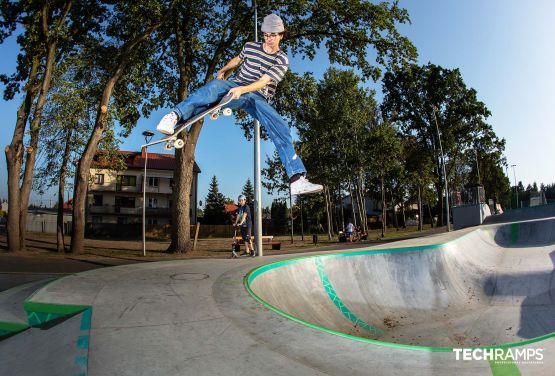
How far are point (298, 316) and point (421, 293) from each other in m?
3.22

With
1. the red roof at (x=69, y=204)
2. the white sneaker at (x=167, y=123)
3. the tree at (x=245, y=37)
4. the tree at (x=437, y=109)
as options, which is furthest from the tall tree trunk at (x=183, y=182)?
the red roof at (x=69, y=204)

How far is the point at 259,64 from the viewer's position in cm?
591

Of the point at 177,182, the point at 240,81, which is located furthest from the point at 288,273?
the point at 177,182

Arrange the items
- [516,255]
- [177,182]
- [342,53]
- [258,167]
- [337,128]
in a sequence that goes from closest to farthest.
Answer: [516,255], [258,167], [177,182], [342,53], [337,128]

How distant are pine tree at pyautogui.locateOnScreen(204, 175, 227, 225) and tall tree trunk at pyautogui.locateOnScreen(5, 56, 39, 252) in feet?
149

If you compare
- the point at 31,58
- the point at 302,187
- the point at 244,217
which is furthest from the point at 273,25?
the point at 31,58

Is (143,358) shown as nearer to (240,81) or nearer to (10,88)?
(240,81)

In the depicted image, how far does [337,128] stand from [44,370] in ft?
95.7

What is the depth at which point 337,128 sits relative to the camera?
99.7 feet

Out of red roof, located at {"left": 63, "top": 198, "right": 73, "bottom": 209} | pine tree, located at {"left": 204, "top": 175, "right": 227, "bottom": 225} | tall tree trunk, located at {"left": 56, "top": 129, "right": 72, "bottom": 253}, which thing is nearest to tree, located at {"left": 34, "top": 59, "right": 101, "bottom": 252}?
tall tree trunk, located at {"left": 56, "top": 129, "right": 72, "bottom": 253}

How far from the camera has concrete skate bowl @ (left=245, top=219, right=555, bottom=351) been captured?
5.67 meters

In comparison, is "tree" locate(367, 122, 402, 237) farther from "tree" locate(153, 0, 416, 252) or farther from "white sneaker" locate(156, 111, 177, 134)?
"white sneaker" locate(156, 111, 177, 134)

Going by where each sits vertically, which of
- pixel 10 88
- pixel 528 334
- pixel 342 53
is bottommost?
pixel 528 334

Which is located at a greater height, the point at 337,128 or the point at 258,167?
the point at 337,128
